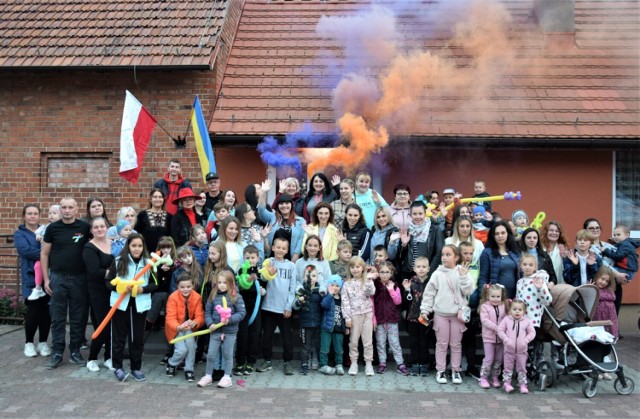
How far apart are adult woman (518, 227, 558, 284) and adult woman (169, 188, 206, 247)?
154 inches

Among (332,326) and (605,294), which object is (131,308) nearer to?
(332,326)

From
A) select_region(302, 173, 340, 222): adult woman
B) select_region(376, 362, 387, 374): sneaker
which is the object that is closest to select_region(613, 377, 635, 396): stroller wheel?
select_region(376, 362, 387, 374): sneaker

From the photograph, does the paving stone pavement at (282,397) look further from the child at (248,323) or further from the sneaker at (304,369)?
the child at (248,323)

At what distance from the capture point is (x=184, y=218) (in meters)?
7.34

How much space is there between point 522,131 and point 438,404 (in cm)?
516

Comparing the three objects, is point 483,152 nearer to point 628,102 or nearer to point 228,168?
point 628,102

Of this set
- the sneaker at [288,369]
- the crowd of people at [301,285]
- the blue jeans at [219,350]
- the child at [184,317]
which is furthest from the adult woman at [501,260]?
the child at [184,317]

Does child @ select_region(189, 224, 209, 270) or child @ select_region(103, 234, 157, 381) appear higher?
child @ select_region(189, 224, 209, 270)

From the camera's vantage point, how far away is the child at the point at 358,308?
656cm

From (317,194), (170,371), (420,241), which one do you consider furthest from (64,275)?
(420,241)

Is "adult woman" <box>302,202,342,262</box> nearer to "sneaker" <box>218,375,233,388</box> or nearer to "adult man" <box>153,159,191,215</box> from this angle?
"sneaker" <box>218,375,233,388</box>

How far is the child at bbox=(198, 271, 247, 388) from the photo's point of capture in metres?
6.16

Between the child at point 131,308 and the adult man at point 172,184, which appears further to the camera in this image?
the adult man at point 172,184

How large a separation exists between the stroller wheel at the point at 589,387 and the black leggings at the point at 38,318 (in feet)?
19.7
